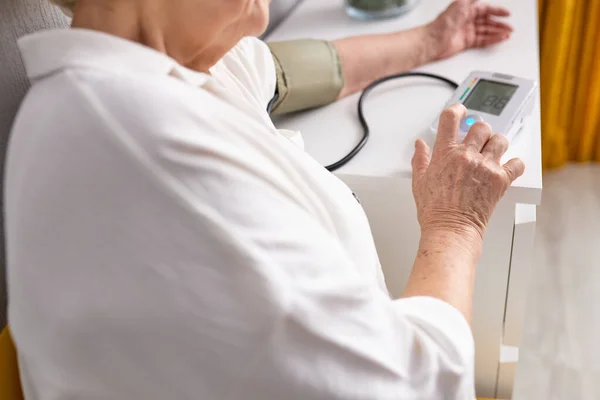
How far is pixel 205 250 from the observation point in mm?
438

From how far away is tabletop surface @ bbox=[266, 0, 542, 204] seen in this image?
0.87m

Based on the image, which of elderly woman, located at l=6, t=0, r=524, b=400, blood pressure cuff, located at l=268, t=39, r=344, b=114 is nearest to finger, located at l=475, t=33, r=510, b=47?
blood pressure cuff, located at l=268, t=39, r=344, b=114

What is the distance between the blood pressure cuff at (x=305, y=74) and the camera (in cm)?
99

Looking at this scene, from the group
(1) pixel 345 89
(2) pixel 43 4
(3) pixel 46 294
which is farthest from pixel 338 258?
(1) pixel 345 89

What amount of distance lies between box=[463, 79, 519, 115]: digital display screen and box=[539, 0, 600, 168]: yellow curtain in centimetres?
72

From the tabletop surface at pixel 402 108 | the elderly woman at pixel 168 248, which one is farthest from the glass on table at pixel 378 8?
the elderly woman at pixel 168 248

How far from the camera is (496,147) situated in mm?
816

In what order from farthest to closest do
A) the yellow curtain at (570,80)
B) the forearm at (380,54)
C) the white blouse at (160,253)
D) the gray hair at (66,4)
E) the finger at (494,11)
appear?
the yellow curtain at (570,80), the finger at (494,11), the forearm at (380,54), the gray hair at (66,4), the white blouse at (160,253)

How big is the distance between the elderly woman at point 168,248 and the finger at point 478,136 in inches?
13.6

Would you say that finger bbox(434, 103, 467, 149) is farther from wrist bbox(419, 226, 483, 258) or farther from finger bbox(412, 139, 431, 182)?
wrist bbox(419, 226, 483, 258)

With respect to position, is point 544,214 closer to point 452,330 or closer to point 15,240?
point 452,330

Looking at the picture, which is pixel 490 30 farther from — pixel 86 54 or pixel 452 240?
pixel 86 54

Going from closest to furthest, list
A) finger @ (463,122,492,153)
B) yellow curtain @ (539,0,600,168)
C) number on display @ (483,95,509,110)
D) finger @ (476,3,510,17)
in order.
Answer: finger @ (463,122,492,153) < number on display @ (483,95,509,110) < finger @ (476,3,510,17) < yellow curtain @ (539,0,600,168)

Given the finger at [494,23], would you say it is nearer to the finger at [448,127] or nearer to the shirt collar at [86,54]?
the finger at [448,127]
